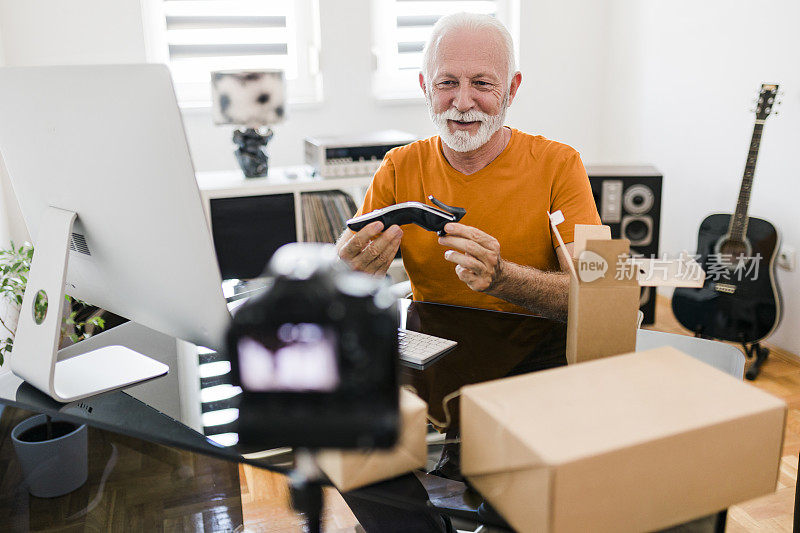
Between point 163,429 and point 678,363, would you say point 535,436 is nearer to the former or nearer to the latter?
point 678,363

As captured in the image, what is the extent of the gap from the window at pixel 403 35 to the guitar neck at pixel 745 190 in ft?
5.00

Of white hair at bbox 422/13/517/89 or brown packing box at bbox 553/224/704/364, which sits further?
white hair at bbox 422/13/517/89

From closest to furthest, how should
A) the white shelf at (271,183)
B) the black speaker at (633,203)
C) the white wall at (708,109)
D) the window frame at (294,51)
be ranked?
the white wall at (708,109)
the white shelf at (271,183)
the black speaker at (633,203)
the window frame at (294,51)

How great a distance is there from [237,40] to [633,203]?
210 centimetres

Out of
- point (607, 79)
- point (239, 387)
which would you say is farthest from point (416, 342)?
point (607, 79)

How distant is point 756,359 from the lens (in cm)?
272

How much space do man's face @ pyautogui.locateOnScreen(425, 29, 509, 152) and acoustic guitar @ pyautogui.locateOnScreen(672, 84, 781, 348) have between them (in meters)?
1.48

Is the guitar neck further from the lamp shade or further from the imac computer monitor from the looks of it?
the imac computer monitor

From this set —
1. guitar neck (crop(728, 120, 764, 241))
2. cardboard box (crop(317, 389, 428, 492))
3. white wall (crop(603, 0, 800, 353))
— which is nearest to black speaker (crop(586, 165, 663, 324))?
white wall (crop(603, 0, 800, 353))

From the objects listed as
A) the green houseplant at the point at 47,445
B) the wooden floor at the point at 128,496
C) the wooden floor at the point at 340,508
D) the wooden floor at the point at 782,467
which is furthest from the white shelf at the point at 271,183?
the wooden floor at the point at 782,467

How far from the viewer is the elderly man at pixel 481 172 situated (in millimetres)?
1638

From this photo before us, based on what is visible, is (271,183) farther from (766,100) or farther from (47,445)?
(766,100)

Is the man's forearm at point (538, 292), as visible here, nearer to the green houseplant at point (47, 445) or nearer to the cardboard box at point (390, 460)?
the cardboard box at point (390, 460)

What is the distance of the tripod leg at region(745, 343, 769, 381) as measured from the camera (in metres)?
2.63
